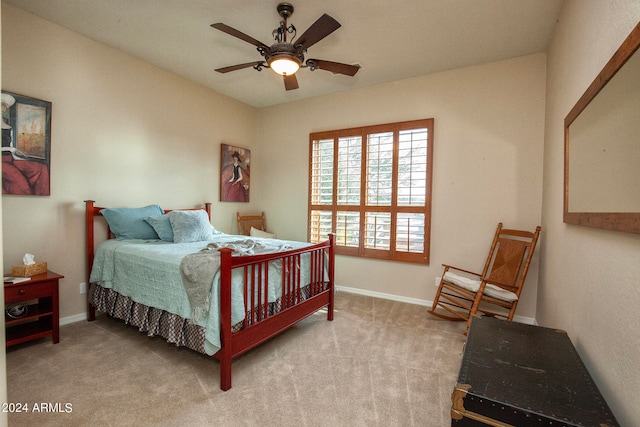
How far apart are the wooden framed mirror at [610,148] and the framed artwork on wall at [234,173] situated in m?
3.82

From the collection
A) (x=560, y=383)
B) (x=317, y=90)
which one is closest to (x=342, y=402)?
(x=560, y=383)

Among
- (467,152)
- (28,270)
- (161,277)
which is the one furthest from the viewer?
(467,152)

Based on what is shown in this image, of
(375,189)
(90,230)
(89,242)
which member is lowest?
(89,242)

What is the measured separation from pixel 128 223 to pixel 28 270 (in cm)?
81

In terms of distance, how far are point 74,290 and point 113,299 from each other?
0.52 metres

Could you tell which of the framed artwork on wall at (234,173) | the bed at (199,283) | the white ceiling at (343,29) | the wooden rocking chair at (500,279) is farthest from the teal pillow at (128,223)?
the wooden rocking chair at (500,279)

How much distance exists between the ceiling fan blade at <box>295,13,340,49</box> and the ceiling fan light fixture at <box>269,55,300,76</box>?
4.8 inches

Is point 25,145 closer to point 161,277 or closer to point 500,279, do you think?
point 161,277

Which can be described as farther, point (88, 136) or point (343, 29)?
point (88, 136)

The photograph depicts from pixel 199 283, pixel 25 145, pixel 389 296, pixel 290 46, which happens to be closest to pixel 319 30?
pixel 290 46

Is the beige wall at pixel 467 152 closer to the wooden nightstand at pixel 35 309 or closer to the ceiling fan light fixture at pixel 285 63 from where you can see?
the ceiling fan light fixture at pixel 285 63

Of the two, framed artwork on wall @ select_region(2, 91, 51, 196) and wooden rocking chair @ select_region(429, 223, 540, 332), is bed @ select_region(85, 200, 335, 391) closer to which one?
framed artwork on wall @ select_region(2, 91, 51, 196)

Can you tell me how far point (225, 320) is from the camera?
1942mm

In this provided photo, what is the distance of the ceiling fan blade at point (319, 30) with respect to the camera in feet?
6.40
